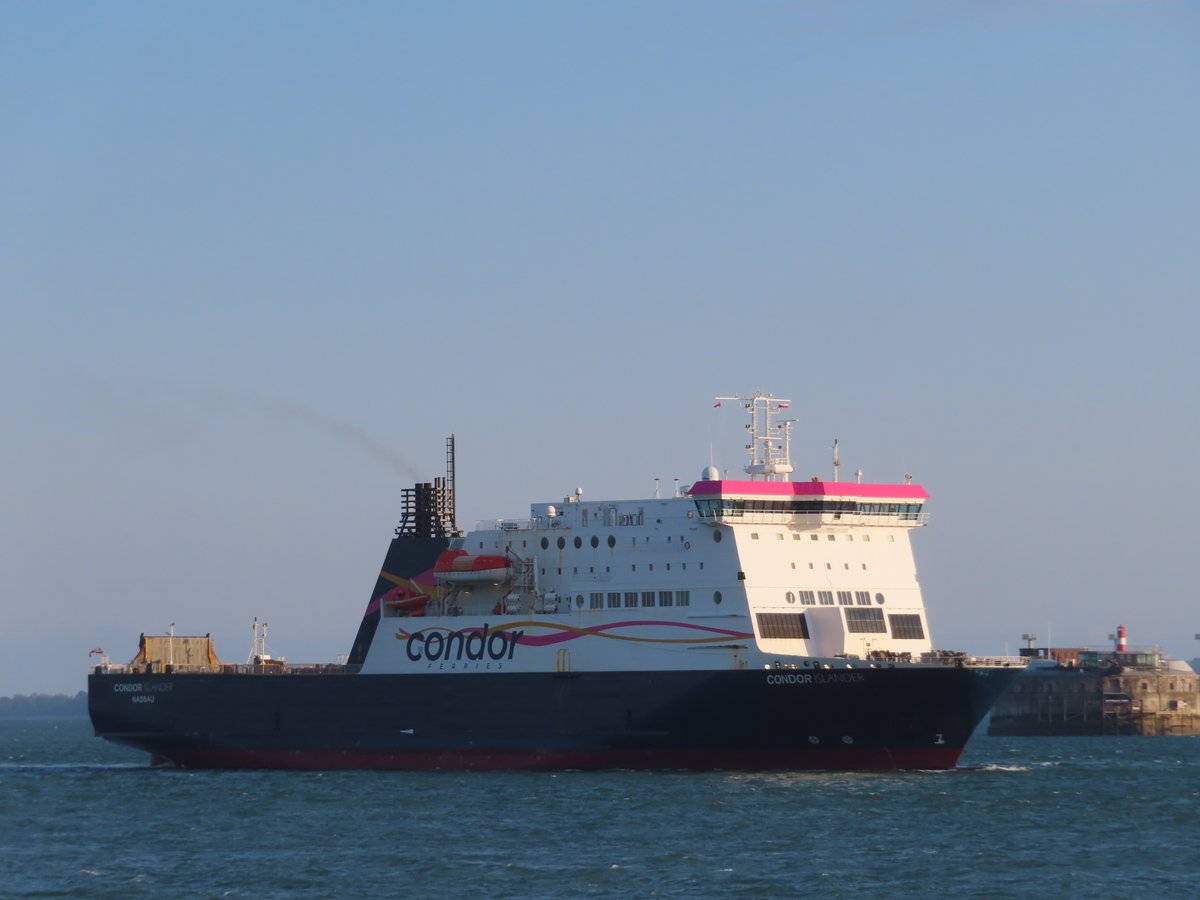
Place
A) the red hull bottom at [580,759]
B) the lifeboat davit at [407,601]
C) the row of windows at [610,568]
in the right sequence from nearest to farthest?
1. the red hull bottom at [580,759]
2. the row of windows at [610,568]
3. the lifeboat davit at [407,601]

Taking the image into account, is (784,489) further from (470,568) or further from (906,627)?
(470,568)

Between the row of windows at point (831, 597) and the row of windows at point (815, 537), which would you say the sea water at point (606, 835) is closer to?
the row of windows at point (831, 597)

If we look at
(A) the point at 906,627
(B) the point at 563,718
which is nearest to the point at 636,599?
(B) the point at 563,718

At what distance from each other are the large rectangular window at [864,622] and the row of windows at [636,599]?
4003mm

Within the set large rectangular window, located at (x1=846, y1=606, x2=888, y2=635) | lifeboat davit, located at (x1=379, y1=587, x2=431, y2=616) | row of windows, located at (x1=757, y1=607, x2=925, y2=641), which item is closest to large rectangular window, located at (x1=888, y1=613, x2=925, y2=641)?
row of windows, located at (x1=757, y1=607, x2=925, y2=641)

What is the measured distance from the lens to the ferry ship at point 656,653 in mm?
44812

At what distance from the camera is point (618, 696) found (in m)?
46.6

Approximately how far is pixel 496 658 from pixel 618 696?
13.0 feet

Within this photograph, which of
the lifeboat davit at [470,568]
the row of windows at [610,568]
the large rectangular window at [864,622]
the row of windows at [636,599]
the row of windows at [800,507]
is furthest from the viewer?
the lifeboat davit at [470,568]

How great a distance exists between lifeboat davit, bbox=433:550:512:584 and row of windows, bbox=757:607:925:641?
7739 mm

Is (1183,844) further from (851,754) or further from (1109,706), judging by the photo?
(1109,706)

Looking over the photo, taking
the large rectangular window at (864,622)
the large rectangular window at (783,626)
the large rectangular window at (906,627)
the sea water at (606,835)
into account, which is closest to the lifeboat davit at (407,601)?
the sea water at (606,835)

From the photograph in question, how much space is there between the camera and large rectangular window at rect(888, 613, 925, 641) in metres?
47.1

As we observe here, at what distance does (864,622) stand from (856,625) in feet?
0.90
